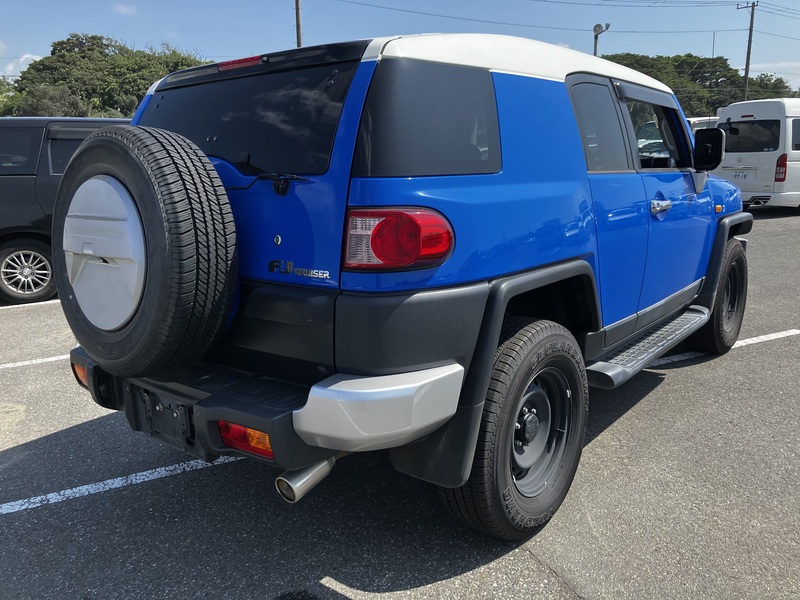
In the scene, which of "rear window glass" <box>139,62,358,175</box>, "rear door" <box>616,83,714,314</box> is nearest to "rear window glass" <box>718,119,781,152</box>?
"rear door" <box>616,83,714,314</box>

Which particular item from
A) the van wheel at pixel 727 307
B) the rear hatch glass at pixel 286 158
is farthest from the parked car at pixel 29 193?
the van wheel at pixel 727 307

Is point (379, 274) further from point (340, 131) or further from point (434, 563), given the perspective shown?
point (434, 563)

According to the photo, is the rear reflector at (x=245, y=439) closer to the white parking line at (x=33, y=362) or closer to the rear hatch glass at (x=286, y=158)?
the rear hatch glass at (x=286, y=158)

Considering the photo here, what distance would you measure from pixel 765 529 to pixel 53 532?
3.09 m

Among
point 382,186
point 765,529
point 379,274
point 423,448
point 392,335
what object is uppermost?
point 382,186

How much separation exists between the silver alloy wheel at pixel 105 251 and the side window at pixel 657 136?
2710 millimetres

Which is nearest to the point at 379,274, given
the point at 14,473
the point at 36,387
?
the point at 14,473

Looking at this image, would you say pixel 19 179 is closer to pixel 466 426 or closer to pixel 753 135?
pixel 466 426

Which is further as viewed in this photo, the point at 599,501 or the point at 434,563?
the point at 599,501

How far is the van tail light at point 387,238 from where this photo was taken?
78.7 inches

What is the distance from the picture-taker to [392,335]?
2000 millimetres

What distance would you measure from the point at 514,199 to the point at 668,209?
5.51 feet

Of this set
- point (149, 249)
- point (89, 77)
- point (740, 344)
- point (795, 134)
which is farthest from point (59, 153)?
point (89, 77)

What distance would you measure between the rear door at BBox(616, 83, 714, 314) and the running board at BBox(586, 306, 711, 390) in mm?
133
